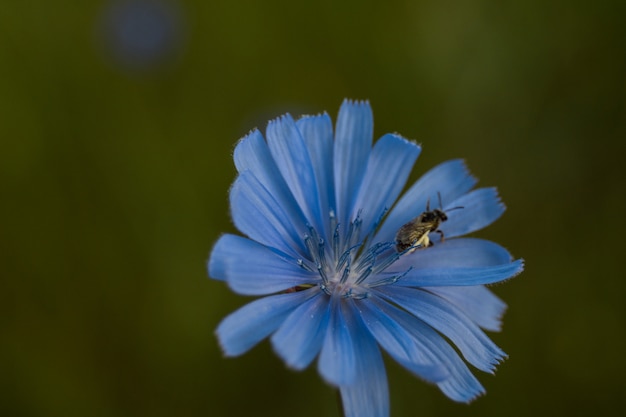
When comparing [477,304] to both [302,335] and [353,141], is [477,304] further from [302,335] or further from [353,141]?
[302,335]

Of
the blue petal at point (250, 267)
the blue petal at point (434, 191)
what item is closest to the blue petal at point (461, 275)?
the blue petal at point (434, 191)

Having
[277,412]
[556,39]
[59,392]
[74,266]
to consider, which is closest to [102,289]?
[74,266]

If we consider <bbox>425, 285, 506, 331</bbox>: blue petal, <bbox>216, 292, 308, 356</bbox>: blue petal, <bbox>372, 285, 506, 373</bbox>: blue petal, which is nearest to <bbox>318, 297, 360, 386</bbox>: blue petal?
<bbox>216, 292, 308, 356</bbox>: blue petal

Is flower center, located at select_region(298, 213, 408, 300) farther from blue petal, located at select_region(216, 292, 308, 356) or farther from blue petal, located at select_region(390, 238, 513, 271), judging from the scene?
blue petal, located at select_region(216, 292, 308, 356)

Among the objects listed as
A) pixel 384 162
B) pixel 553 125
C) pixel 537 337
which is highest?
pixel 553 125

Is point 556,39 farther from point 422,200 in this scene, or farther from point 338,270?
point 338,270

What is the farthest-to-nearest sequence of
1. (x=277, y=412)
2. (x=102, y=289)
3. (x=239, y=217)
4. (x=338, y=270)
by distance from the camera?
1. (x=102, y=289)
2. (x=277, y=412)
3. (x=338, y=270)
4. (x=239, y=217)
